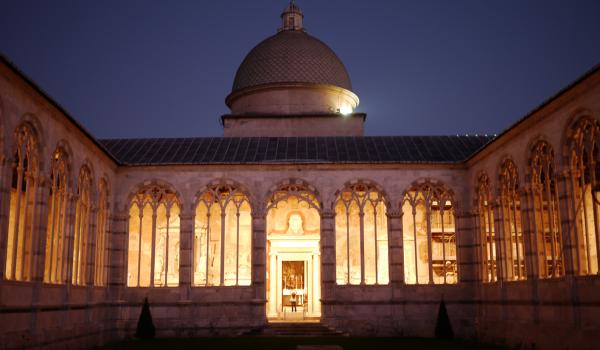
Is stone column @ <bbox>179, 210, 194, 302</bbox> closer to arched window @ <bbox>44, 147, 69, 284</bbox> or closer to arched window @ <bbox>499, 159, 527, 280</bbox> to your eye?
arched window @ <bbox>44, 147, 69, 284</bbox>

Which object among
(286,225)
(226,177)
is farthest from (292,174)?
(286,225)

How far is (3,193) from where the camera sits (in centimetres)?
1622

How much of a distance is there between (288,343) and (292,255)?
10.8 meters

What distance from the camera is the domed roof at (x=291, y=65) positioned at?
36406mm

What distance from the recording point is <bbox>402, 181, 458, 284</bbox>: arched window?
1093 inches

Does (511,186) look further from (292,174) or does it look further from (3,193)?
(3,193)

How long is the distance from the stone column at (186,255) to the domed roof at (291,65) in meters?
11.5

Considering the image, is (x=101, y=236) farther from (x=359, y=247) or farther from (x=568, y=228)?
(x=568, y=228)

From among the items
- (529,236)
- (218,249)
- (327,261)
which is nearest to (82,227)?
(218,249)

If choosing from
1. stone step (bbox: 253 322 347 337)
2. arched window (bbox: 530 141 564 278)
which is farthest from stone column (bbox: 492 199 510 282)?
stone step (bbox: 253 322 347 337)

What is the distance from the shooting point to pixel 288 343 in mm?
22672

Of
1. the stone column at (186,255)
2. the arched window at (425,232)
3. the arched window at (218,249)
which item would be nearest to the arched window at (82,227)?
the stone column at (186,255)

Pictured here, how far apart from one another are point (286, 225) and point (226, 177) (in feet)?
21.2

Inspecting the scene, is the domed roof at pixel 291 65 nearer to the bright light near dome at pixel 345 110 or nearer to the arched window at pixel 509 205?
the bright light near dome at pixel 345 110
